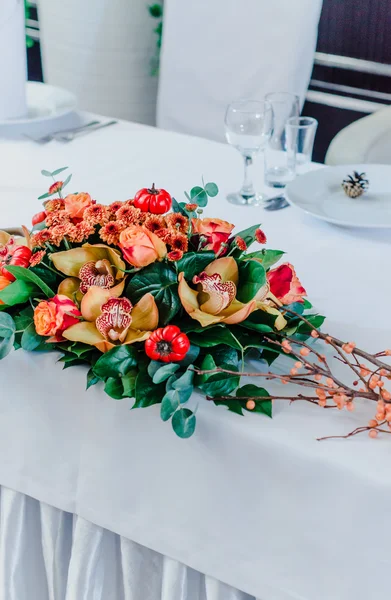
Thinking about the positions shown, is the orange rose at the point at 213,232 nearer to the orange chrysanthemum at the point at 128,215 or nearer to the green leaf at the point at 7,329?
the orange chrysanthemum at the point at 128,215

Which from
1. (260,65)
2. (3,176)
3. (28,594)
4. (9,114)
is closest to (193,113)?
(260,65)

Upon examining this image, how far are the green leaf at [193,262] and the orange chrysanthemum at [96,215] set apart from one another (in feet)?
0.40

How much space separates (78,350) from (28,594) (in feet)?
1.48

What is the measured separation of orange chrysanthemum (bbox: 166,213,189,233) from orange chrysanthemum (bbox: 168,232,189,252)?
0.03 metres

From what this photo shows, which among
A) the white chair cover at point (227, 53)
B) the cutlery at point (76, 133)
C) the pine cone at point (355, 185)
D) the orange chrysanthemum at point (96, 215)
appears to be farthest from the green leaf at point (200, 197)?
the white chair cover at point (227, 53)

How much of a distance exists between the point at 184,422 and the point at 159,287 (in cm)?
15

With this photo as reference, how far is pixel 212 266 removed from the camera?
793 mm

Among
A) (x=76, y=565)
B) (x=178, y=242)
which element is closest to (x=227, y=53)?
(x=178, y=242)

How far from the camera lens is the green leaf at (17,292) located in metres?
0.82

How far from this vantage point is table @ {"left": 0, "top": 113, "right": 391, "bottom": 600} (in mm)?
720

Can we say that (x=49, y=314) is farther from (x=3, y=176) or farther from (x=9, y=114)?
(x=9, y=114)

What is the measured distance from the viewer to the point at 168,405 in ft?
2.31

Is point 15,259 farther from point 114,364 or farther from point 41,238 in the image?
point 114,364

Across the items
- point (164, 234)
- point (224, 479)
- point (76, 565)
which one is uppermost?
point (164, 234)
